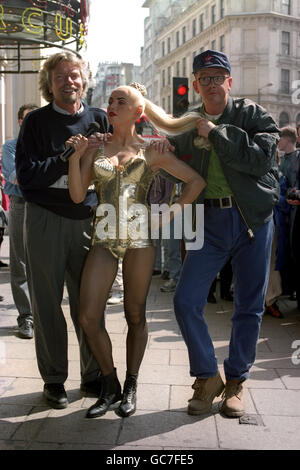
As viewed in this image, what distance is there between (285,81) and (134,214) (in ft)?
167

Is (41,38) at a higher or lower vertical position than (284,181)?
higher

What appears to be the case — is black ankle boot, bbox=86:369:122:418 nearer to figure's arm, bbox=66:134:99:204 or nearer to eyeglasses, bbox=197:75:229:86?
figure's arm, bbox=66:134:99:204

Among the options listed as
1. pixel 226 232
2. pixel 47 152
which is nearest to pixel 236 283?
pixel 226 232

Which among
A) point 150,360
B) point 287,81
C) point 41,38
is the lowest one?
point 150,360

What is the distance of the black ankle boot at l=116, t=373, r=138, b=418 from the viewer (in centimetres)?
347

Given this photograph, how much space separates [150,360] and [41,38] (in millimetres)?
5506

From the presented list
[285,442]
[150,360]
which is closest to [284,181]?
[150,360]

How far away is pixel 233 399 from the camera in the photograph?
3.59m

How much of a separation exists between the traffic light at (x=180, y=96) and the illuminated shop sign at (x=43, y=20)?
250 centimetres

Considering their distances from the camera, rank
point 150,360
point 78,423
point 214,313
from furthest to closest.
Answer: point 214,313
point 150,360
point 78,423

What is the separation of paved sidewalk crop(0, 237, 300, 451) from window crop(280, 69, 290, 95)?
48.0m

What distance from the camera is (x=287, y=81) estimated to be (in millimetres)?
51219

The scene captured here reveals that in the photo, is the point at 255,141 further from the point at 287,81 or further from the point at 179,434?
the point at 287,81

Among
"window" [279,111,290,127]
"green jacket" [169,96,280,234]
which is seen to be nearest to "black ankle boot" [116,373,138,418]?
"green jacket" [169,96,280,234]
